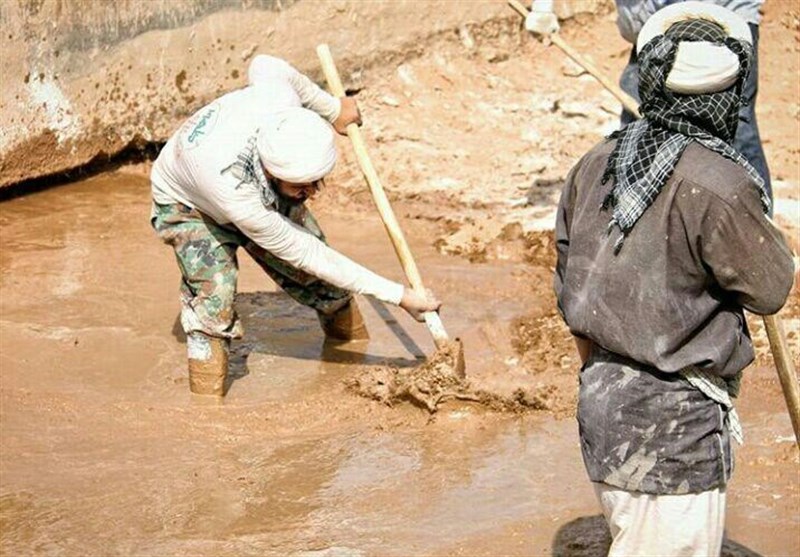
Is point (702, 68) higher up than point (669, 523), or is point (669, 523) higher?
point (702, 68)

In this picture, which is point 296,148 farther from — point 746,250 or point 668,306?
point 746,250

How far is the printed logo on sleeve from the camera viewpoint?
17.8 feet

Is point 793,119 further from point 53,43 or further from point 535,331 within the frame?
point 53,43

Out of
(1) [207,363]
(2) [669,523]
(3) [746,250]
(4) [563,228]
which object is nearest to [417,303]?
(1) [207,363]

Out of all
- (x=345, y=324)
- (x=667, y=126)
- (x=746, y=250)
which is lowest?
(x=345, y=324)

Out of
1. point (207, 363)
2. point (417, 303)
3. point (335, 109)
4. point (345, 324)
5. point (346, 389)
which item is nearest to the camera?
point (417, 303)

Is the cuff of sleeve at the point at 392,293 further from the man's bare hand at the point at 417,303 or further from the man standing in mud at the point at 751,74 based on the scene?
the man standing in mud at the point at 751,74

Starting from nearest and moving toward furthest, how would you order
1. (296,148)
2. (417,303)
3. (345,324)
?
(296,148), (417,303), (345,324)

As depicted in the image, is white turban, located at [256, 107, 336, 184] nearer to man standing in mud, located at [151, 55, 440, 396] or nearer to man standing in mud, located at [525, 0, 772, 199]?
man standing in mud, located at [151, 55, 440, 396]

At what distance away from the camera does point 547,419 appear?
5.60m

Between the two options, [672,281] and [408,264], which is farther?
[408,264]

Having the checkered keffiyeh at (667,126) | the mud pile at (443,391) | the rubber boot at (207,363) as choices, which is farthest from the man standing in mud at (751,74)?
the checkered keffiyeh at (667,126)

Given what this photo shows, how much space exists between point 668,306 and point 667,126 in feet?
1.34

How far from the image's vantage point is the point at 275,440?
5492mm
